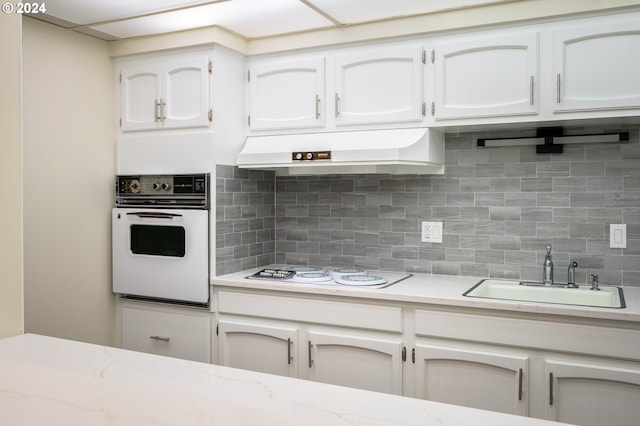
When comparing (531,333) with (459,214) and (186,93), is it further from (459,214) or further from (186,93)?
(186,93)

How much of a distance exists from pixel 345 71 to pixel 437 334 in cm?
148

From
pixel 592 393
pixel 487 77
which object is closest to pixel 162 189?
pixel 487 77

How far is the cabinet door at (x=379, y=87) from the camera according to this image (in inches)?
114

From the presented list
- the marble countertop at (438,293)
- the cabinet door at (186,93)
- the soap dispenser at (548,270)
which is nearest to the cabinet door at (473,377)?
the marble countertop at (438,293)

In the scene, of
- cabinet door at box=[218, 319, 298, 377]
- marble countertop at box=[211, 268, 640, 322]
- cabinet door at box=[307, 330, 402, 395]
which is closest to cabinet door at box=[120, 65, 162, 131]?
marble countertop at box=[211, 268, 640, 322]

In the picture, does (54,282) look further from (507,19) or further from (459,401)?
(507,19)

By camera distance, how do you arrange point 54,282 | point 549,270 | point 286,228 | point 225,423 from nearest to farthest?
point 225,423 < point 549,270 < point 54,282 < point 286,228

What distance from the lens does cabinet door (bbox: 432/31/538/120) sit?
266 centimetres

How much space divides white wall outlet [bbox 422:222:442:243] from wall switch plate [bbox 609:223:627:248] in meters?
0.87

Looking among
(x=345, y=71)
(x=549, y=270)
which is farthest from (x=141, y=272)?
(x=549, y=270)

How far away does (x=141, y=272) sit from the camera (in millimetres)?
3268

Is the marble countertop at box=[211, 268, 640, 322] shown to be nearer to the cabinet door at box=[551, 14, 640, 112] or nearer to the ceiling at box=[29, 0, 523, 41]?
the cabinet door at box=[551, 14, 640, 112]

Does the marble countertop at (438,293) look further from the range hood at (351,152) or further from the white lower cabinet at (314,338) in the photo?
the range hood at (351,152)

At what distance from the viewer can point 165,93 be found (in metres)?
3.25
